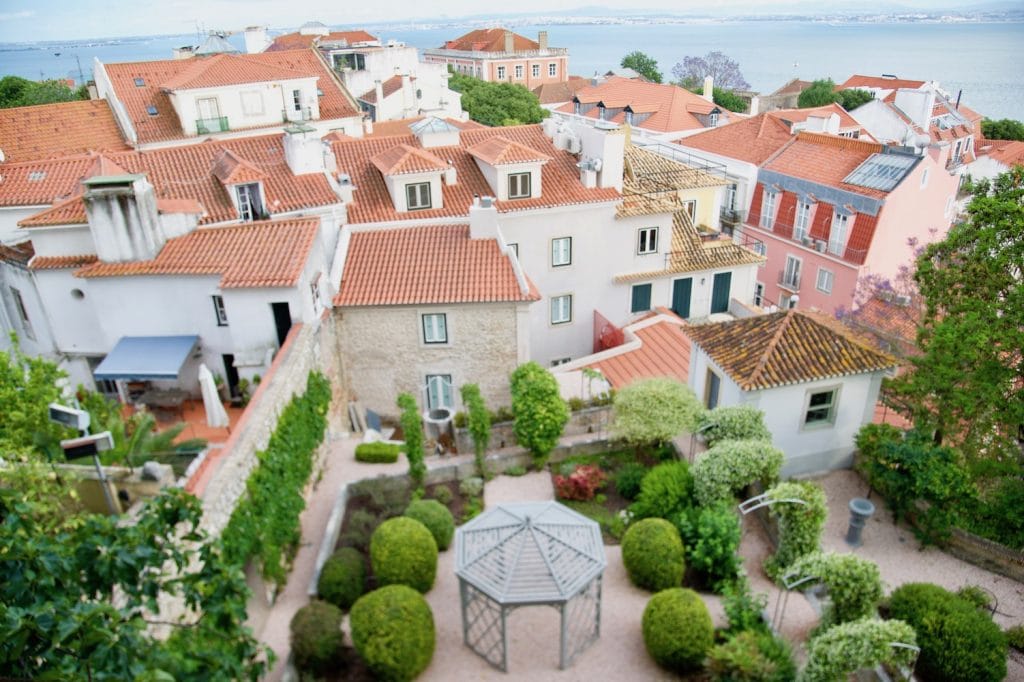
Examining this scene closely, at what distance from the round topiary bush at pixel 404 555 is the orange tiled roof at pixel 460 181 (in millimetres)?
14904

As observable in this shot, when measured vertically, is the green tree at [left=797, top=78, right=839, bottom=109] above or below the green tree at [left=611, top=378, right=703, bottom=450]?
below

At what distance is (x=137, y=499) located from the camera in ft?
43.9

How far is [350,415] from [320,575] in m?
9.74

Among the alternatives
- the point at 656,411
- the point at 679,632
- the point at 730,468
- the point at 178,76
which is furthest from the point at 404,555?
the point at 178,76

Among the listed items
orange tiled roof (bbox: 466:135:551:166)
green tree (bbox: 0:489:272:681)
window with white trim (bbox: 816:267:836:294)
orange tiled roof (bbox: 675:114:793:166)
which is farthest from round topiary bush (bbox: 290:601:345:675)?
orange tiled roof (bbox: 675:114:793:166)

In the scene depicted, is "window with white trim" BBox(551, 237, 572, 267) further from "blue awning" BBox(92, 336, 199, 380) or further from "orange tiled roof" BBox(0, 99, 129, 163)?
"orange tiled roof" BBox(0, 99, 129, 163)

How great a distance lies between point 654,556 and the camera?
1630 cm

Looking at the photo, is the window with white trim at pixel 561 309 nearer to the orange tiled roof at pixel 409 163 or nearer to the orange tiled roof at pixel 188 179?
the orange tiled roof at pixel 409 163

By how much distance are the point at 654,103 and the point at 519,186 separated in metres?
39.9

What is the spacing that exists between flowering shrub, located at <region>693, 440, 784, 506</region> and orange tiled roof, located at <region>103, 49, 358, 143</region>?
40.0 m

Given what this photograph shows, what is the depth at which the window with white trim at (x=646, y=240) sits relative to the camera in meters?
31.4

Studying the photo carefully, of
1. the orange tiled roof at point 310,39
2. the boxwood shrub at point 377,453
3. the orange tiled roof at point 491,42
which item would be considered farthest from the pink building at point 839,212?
the orange tiled roof at point 491,42

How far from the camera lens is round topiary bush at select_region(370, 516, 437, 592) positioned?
15.9 meters

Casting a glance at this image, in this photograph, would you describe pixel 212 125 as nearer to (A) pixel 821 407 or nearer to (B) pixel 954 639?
(A) pixel 821 407
